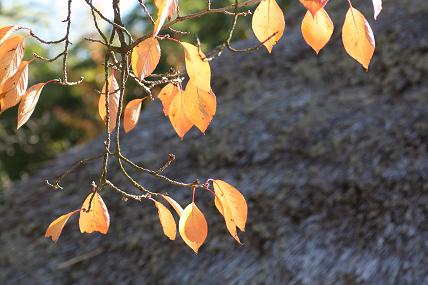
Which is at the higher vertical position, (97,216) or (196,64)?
(196,64)

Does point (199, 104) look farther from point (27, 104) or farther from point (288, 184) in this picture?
point (288, 184)

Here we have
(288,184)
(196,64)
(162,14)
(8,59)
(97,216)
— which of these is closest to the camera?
(162,14)

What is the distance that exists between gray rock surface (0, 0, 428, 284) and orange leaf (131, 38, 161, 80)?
2.04m

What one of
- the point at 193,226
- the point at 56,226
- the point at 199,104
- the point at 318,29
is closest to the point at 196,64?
the point at 199,104

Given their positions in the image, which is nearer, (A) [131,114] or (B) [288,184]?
(A) [131,114]

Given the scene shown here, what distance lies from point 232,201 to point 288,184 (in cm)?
254

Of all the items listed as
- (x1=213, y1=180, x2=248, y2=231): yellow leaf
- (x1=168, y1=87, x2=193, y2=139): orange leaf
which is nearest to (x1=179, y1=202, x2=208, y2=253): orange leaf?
(x1=213, y1=180, x2=248, y2=231): yellow leaf

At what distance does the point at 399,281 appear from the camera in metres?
3.01

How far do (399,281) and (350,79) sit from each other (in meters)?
2.26

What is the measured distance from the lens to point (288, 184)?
396 cm

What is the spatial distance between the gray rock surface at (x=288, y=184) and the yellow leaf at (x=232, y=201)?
1.77 m

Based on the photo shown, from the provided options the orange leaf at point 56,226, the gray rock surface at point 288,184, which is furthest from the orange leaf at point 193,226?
the gray rock surface at point 288,184

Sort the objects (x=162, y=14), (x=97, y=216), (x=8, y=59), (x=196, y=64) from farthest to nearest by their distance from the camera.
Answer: (x=97, y=216) → (x=8, y=59) → (x=196, y=64) → (x=162, y=14)

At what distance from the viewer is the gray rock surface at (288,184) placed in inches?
133
